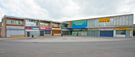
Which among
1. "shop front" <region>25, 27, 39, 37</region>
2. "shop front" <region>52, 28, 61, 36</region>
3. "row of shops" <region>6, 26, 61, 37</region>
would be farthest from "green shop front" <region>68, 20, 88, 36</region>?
"shop front" <region>25, 27, 39, 37</region>

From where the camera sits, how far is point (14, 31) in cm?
2380

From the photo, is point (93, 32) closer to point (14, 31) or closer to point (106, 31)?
point (106, 31)

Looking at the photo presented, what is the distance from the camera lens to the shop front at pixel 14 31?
22958 millimetres

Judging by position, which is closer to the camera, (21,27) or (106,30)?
(21,27)

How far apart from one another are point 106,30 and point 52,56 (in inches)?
1191

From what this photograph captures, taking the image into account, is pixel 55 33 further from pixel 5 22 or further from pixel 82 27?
pixel 5 22

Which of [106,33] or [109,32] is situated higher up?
[109,32]

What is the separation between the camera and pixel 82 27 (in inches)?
1433

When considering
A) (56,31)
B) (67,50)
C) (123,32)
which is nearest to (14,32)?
(56,31)

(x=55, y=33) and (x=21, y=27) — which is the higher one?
(x=21, y=27)

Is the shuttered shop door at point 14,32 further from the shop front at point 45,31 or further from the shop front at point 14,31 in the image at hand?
the shop front at point 45,31

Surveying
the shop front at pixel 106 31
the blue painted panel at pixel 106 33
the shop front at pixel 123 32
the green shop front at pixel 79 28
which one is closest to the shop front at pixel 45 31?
the green shop front at pixel 79 28

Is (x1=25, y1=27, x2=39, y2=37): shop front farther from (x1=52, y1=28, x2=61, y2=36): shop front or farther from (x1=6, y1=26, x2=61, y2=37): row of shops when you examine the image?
(x1=52, y1=28, x2=61, y2=36): shop front

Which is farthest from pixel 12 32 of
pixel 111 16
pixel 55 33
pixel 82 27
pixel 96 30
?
pixel 111 16
